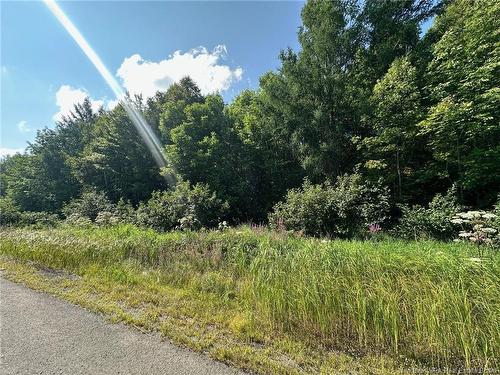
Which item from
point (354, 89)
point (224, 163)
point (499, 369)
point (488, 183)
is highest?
point (354, 89)

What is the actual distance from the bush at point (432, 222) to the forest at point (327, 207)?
0.17ft

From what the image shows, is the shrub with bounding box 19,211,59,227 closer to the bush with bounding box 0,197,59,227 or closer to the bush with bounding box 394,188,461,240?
the bush with bounding box 0,197,59,227

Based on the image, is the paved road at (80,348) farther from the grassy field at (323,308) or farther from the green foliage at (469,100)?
the green foliage at (469,100)

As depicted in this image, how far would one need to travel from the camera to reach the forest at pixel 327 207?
2669 mm

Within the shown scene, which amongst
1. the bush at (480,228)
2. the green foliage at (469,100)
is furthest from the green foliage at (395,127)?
the bush at (480,228)

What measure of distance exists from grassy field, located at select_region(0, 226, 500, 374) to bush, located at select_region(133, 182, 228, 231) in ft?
18.1

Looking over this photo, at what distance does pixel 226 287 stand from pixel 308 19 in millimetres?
14592

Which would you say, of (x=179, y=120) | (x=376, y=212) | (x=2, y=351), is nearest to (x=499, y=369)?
(x=2, y=351)

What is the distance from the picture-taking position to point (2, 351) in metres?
2.57

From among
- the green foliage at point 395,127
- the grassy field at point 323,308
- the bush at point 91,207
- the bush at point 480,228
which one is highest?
the green foliage at point 395,127

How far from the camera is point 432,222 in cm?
725

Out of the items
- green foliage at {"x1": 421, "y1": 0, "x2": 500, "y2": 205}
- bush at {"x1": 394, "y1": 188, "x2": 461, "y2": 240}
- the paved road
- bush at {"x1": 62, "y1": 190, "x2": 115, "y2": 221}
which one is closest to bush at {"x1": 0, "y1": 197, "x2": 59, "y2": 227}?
bush at {"x1": 62, "y1": 190, "x2": 115, "y2": 221}

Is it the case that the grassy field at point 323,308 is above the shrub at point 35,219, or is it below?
below

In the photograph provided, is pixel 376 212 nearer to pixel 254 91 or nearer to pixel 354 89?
pixel 354 89
